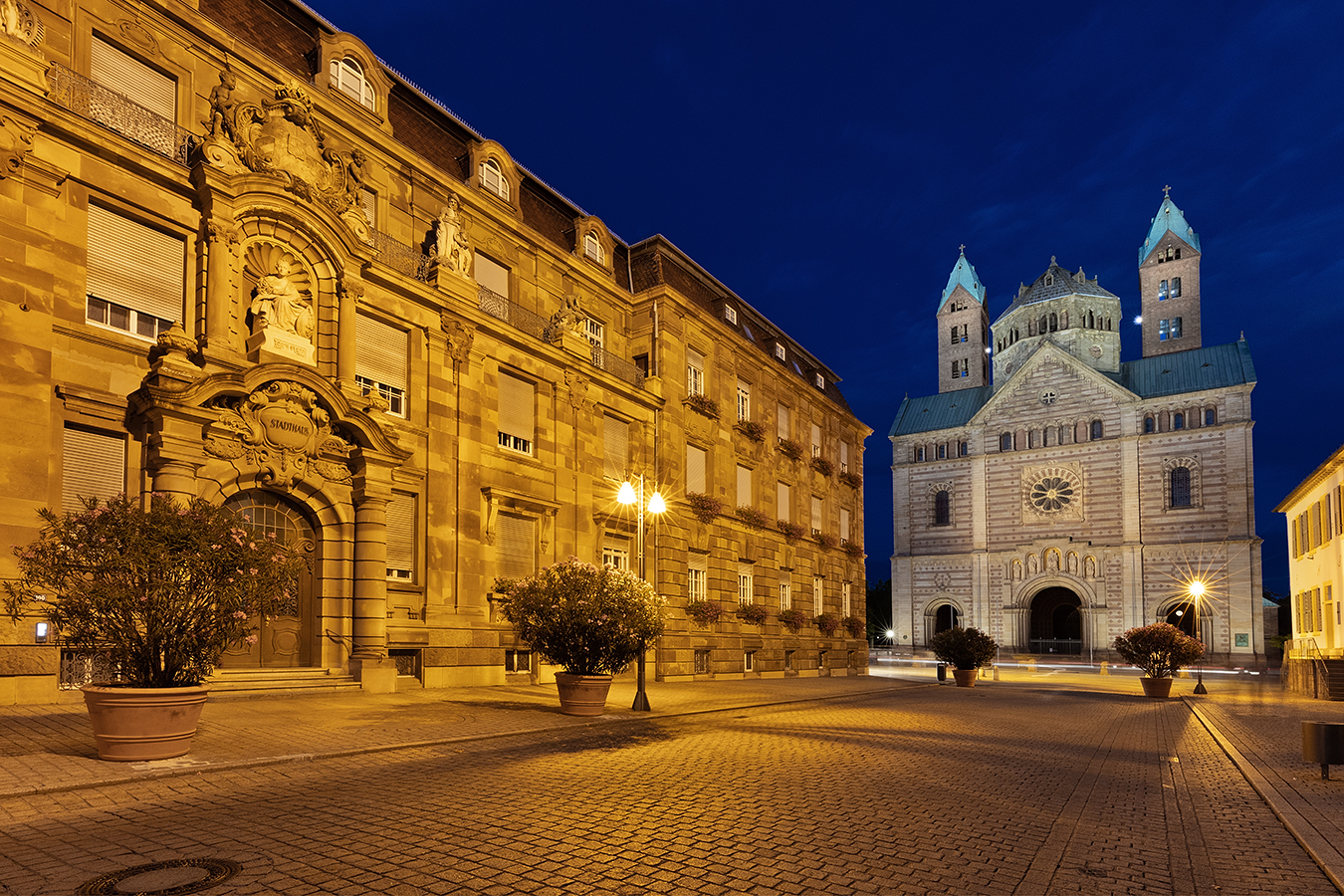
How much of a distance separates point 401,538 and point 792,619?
20.4m

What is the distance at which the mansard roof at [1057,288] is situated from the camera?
84.9 metres

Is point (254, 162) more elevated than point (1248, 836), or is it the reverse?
point (254, 162)

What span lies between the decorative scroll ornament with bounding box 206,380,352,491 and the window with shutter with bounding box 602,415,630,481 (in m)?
10.7

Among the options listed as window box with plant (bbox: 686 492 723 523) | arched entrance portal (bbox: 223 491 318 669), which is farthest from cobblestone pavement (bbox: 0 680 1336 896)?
window box with plant (bbox: 686 492 723 523)

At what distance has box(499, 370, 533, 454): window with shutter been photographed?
24906 mm

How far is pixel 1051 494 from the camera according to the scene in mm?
71438

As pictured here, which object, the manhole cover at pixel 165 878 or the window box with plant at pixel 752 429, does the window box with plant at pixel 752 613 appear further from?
the manhole cover at pixel 165 878

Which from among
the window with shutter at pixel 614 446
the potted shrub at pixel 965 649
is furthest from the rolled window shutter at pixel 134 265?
the potted shrub at pixel 965 649

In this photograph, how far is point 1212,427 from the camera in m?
64.1

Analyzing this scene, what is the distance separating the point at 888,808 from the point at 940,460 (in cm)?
7376

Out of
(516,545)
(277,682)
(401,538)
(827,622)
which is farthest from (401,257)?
(827,622)

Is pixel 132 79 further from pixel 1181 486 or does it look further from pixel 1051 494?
pixel 1181 486

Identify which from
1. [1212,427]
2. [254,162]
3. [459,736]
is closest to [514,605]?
[459,736]

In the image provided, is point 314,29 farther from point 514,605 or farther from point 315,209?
point 514,605
